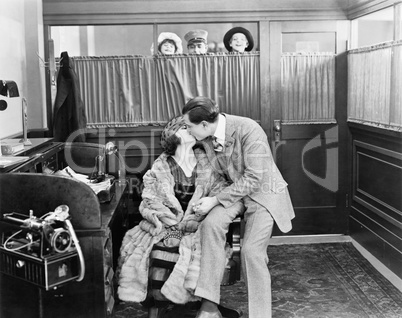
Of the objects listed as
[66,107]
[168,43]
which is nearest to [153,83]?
[168,43]

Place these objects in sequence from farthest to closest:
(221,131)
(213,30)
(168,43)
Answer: (213,30), (168,43), (221,131)

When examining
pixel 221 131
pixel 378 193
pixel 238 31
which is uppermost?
pixel 238 31

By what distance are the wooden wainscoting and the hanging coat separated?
265cm

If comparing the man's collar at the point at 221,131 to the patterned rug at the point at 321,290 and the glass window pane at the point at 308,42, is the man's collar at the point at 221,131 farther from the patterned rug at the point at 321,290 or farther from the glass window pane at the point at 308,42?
the glass window pane at the point at 308,42

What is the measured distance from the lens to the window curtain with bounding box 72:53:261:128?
567 cm

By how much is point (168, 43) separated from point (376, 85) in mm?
1979

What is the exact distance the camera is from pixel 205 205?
3900 mm

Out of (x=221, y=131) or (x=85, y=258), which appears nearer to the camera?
(x=85, y=258)

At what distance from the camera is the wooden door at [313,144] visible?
Result: 579 cm

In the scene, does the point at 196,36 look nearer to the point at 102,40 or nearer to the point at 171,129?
the point at 102,40

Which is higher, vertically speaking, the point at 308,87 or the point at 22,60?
the point at 22,60

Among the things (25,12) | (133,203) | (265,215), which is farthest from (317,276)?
(25,12)

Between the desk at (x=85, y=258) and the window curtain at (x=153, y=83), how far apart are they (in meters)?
2.53

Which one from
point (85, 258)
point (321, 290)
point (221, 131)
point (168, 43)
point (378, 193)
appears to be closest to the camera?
point (85, 258)
